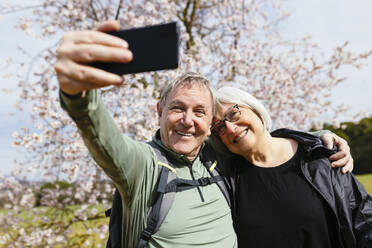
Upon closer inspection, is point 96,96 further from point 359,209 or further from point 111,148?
point 359,209

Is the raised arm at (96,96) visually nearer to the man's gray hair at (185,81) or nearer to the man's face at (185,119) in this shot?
the man's face at (185,119)

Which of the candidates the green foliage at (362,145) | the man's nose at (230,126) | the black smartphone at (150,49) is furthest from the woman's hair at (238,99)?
the green foliage at (362,145)

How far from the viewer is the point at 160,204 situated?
5.59 feet

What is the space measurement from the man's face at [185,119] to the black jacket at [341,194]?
918mm

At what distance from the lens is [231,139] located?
2.38m

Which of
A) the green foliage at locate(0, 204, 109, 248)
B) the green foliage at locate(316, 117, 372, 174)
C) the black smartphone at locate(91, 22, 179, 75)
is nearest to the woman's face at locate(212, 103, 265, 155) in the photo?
the black smartphone at locate(91, 22, 179, 75)

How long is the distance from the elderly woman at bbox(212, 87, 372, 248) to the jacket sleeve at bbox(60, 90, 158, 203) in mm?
878

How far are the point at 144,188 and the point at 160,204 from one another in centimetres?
14

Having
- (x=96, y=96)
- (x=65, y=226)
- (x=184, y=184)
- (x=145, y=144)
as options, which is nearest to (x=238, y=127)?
(x=184, y=184)

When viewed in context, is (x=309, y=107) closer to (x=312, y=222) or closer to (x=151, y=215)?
(x=312, y=222)

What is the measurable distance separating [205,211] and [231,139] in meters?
0.72

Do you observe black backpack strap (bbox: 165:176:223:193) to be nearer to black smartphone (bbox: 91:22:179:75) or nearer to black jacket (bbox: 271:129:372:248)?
black jacket (bbox: 271:129:372:248)

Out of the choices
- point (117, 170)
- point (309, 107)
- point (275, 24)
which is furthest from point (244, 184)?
point (275, 24)

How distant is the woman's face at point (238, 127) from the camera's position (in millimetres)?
2348
